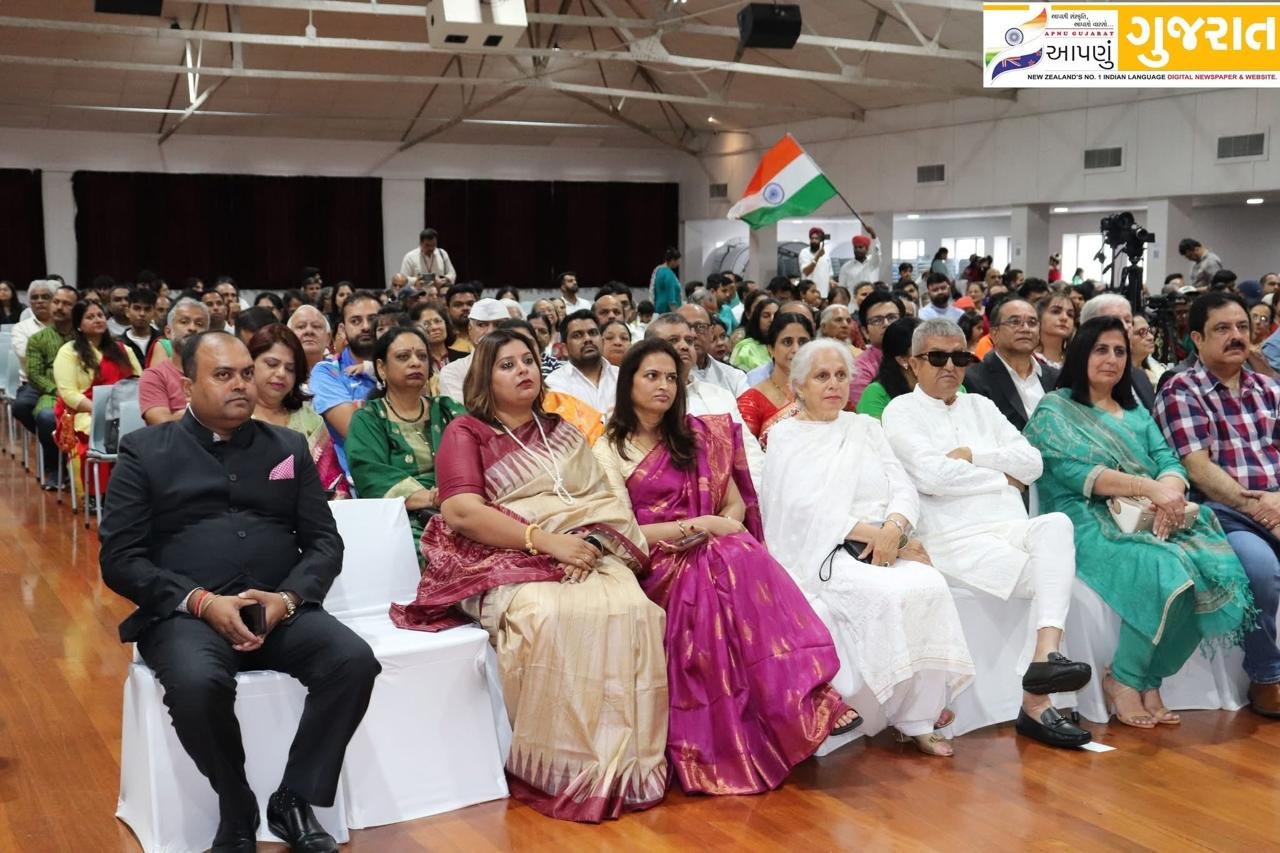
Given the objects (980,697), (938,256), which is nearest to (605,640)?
(980,697)

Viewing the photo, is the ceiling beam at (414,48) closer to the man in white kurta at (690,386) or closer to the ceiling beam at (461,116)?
the ceiling beam at (461,116)

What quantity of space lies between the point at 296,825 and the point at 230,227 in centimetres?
1662

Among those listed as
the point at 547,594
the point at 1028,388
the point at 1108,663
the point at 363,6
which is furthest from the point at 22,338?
the point at 1108,663

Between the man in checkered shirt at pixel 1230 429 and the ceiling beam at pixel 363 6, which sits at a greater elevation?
the ceiling beam at pixel 363 6

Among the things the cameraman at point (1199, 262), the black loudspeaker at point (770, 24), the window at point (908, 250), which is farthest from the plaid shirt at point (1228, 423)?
the window at point (908, 250)

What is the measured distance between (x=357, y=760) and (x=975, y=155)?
46.0 feet

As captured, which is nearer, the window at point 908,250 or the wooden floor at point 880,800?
the wooden floor at point 880,800

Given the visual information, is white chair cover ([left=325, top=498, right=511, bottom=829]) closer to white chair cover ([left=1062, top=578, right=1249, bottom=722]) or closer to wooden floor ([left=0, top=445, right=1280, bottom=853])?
wooden floor ([left=0, top=445, right=1280, bottom=853])

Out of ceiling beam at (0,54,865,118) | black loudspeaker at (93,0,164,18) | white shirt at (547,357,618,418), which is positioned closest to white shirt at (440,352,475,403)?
white shirt at (547,357,618,418)

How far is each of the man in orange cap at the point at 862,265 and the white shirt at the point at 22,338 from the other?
21.2ft

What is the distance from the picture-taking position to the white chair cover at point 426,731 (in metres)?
2.95

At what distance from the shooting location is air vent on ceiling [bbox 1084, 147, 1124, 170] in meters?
13.8

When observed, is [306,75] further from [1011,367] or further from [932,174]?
[1011,367]

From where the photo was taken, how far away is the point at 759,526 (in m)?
3.54
